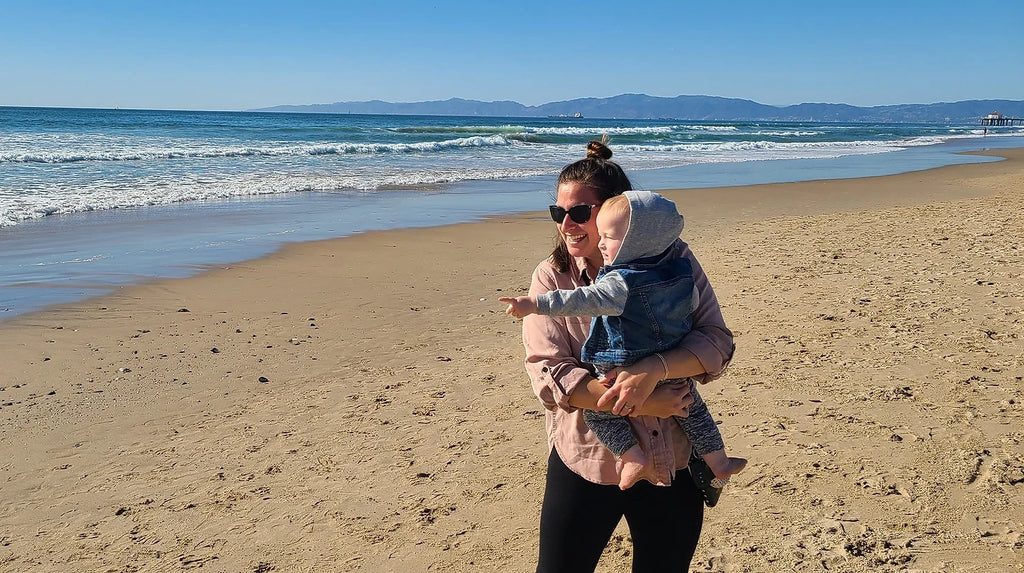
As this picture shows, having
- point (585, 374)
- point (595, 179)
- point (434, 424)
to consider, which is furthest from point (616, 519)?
point (434, 424)

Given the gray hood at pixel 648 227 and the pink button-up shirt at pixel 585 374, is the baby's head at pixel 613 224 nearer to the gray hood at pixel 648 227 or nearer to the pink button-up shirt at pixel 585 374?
the gray hood at pixel 648 227

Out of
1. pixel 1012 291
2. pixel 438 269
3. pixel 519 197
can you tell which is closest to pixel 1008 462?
pixel 1012 291

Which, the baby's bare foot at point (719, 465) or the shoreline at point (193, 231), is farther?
the shoreline at point (193, 231)

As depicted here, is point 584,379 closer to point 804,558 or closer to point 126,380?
point 804,558

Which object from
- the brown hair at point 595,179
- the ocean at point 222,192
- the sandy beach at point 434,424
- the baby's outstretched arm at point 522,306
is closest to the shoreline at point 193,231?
the ocean at point 222,192

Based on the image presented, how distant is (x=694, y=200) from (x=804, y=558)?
1298cm

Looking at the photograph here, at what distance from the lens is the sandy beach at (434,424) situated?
10.8 ft

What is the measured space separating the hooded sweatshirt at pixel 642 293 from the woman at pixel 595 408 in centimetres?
5

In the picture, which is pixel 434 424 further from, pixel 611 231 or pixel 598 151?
pixel 611 231

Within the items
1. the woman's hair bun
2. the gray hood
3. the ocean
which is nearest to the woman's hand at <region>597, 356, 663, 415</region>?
the gray hood

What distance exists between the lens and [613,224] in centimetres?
195

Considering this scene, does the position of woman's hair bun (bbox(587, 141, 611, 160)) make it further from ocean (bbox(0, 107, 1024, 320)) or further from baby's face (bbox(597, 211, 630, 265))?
ocean (bbox(0, 107, 1024, 320))

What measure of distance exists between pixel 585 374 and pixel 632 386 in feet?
0.45

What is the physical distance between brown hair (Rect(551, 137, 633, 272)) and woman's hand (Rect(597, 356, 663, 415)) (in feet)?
1.24
